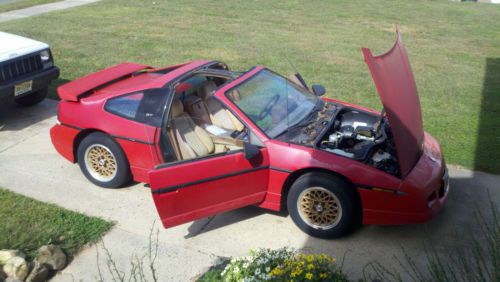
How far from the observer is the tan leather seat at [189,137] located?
17.8 feet

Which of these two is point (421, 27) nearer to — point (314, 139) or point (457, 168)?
point (457, 168)

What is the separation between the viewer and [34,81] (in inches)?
300

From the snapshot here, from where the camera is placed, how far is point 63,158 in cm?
670

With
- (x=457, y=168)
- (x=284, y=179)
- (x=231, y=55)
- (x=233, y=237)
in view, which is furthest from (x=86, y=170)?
(x=231, y=55)

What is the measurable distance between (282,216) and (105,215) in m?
1.87

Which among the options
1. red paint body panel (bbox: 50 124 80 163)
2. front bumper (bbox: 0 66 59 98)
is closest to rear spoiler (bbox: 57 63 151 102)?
red paint body panel (bbox: 50 124 80 163)

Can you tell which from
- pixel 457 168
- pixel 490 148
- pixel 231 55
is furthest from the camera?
pixel 231 55

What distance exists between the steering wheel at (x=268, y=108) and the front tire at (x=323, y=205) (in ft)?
2.61

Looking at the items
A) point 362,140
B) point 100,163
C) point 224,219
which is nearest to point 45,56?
point 100,163

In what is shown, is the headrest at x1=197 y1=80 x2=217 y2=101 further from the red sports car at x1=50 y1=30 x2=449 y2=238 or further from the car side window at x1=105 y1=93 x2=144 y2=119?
the car side window at x1=105 y1=93 x2=144 y2=119

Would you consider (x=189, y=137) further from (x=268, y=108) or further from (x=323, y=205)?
(x=323, y=205)

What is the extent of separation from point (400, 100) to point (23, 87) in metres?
5.37

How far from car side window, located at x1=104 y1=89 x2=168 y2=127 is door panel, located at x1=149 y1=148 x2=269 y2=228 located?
773 millimetres

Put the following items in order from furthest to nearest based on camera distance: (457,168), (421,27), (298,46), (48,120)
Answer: (421,27) < (298,46) < (48,120) < (457,168)
